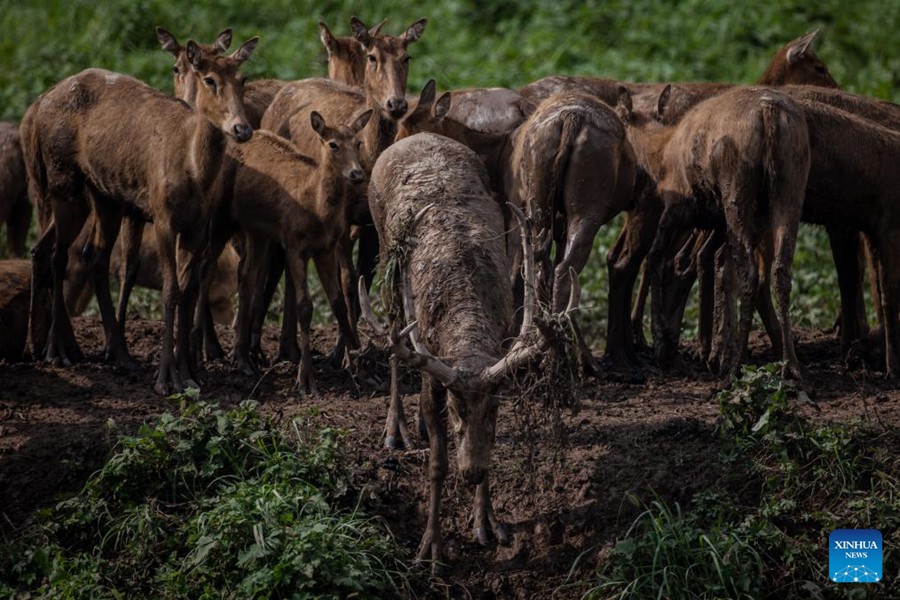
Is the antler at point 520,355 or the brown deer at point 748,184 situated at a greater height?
the brown deer at point 748,184

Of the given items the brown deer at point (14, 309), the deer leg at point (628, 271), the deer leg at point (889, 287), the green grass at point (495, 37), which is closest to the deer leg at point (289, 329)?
the brown deer at point (14, 309)

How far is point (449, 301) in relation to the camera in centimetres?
938

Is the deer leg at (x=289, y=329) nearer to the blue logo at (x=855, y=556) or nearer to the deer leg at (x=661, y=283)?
the deer leg at (x=661, y=283)

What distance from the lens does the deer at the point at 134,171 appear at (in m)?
11.7

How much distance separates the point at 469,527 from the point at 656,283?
313cm

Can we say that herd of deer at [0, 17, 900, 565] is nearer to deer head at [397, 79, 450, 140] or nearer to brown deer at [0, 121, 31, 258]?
deer head at [397, 79, 450, 140]

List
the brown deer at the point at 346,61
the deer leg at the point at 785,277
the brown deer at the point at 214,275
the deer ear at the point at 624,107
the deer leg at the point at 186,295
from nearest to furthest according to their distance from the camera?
the deer leg at the point at 785,277, the deer leg at the point at 186,295, the deer ear at the point at 624,107, the brown deer at the point at 346,61, the brown deer at the point at 214,275

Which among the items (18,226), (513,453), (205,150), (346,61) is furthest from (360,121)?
(18,226)

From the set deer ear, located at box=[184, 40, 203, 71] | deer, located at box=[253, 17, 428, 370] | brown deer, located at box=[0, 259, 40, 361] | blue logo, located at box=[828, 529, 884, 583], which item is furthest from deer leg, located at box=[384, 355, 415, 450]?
brown deer, located at box=[0, 259, 40, 361]

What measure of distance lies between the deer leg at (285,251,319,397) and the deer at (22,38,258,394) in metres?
0.74

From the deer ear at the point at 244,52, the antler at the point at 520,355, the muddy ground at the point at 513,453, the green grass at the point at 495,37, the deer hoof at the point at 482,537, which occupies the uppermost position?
the green grass at the point at 495,37

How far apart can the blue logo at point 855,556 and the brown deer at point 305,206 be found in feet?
14.0

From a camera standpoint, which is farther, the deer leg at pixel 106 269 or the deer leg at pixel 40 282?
the deer leg at pixel 40 282

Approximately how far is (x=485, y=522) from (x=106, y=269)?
464 centimetres
